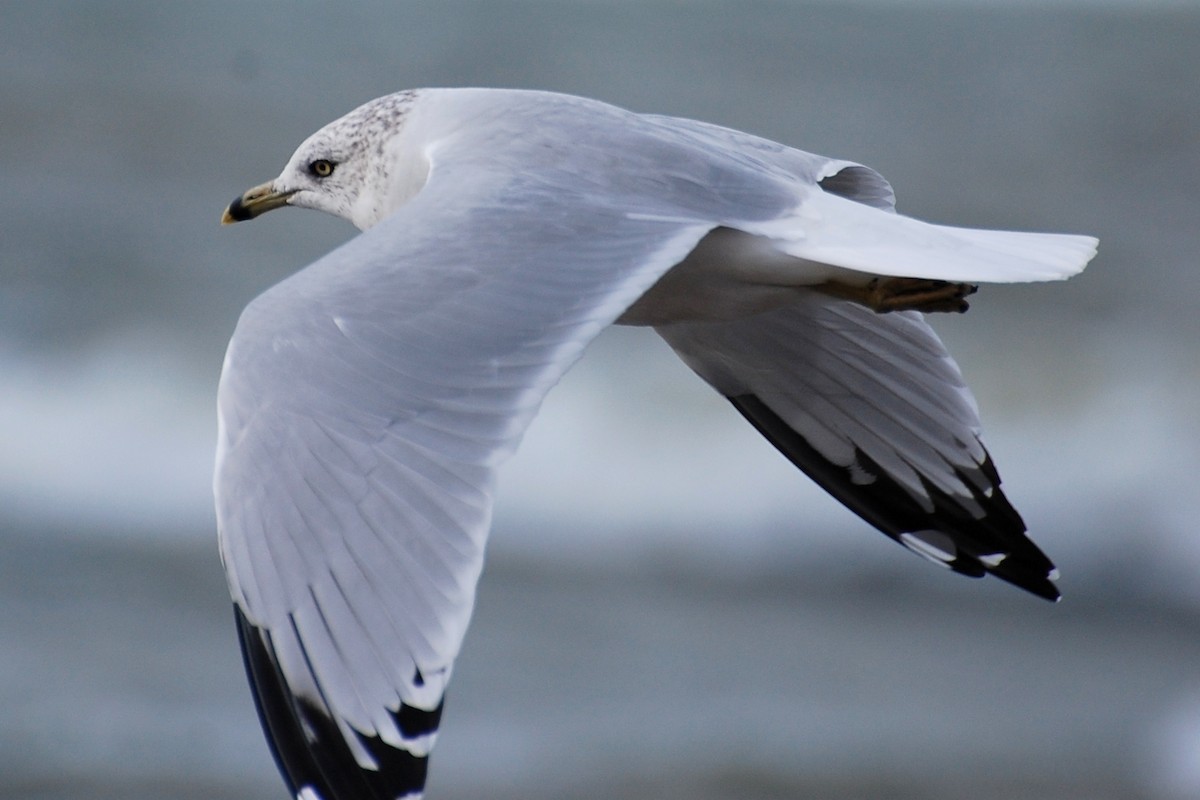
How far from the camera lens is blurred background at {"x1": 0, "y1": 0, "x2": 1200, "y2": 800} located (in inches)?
202

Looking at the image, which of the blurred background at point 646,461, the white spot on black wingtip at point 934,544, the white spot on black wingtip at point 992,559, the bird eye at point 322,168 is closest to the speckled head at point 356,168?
the bird eye at point 322,168

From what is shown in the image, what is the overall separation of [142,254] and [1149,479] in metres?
5.62

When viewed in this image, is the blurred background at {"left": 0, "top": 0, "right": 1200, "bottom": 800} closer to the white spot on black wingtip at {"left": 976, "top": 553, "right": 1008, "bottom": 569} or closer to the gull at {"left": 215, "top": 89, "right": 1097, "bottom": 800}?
the white spot on black wingtip at {"left": 976, "top": 553, "right": 1008, "bottom": 569}

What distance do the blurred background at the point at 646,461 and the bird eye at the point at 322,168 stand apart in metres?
2.10

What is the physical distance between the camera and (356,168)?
10.5ft

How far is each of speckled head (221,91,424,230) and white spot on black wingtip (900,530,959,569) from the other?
1.11m

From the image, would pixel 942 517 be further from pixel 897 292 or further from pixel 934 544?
pixel 897 292

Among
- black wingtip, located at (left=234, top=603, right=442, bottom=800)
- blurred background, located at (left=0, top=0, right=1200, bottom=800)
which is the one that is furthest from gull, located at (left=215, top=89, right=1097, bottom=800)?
blurred background, located at (left=0, top=0, right=1200, bottom=800)

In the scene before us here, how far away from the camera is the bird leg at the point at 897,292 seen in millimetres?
2787

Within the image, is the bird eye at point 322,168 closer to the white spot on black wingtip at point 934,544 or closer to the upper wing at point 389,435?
the upper wing at point 389,435

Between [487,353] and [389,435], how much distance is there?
0.18 m

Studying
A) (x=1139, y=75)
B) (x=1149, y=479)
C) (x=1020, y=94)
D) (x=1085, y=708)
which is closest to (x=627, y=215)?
(x=1085, y=708)

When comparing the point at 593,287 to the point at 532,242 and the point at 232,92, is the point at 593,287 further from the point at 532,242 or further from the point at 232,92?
the point at 232,92

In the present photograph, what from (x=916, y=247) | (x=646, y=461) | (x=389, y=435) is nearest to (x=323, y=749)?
(x=389, y=435)
